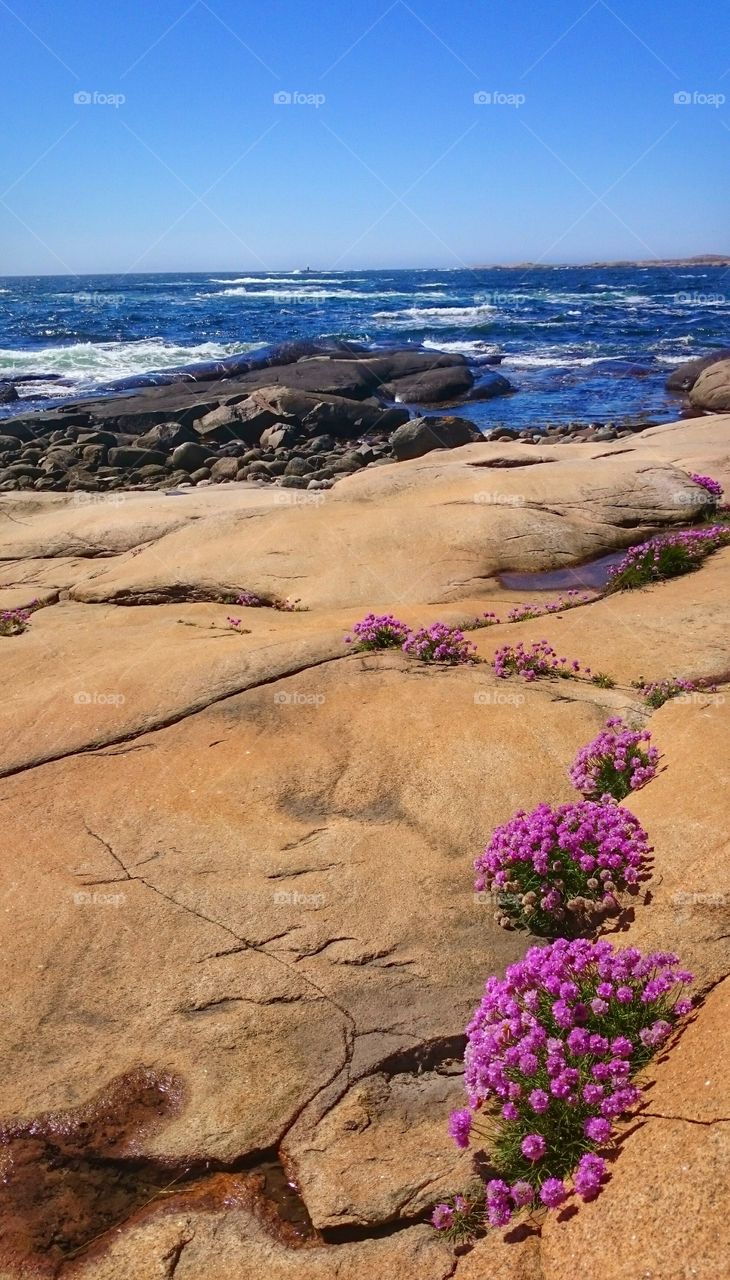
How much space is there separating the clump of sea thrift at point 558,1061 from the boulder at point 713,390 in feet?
80.2

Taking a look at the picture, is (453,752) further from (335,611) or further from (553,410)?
(553,410)

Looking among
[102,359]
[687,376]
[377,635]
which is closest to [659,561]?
[377,635]

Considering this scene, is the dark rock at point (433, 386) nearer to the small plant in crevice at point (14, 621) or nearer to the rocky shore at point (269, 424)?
the rocky shore at point (269, 424)

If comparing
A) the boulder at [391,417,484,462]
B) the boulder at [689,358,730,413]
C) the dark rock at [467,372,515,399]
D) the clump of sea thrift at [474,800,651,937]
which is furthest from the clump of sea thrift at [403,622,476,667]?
the dark rock at [467,372,515,399]

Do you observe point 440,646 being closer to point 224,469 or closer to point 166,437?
point 224,469

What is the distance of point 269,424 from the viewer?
25.6 meters

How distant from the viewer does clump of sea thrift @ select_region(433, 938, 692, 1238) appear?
10.4 ft

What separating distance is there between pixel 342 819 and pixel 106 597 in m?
5.11

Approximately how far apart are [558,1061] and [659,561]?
5.93 metres

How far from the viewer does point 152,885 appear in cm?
479

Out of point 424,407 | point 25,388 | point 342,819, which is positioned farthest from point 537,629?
point 25,388

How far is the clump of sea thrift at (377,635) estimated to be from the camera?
689 cm

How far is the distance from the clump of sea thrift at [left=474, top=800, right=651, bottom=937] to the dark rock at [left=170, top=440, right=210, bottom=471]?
732 inches

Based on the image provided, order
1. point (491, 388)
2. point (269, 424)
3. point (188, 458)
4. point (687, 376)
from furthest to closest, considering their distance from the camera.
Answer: point (491, 388) → point (687, 376) → point (269, 424) → point (188, 458)
